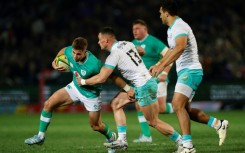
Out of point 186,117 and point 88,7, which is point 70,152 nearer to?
point 186,117

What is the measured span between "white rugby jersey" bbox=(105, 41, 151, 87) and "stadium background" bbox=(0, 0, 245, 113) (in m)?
12.2

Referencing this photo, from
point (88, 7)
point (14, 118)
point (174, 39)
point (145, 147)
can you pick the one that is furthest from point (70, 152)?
point (88, 7)

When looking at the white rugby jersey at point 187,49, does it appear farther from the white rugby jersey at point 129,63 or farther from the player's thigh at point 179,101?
the white rugby jersey at point 129,63

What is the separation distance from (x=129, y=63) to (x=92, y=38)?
15.1 metres

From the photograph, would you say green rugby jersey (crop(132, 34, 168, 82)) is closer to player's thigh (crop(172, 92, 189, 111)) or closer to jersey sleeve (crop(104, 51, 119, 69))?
jersey sleeve (crop(104, 51, 119, 69))

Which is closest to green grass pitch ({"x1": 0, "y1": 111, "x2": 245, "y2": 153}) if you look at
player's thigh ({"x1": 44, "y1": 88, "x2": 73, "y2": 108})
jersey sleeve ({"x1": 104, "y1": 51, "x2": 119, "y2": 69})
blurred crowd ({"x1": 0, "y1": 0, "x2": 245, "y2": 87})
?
player's thigh ({"x1": 44, "y1": 88, "x2": 73, "y2": 108})

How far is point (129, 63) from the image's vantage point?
35.1ft

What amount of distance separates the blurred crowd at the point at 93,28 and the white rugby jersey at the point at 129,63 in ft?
43.3

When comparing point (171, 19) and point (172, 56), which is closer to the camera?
point (172, 56)

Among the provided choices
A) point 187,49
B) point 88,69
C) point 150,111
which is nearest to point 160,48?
point 88,69

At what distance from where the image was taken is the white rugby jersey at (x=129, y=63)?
10641 mm

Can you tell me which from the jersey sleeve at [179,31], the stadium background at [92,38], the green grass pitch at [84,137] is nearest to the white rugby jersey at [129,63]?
the jersey sleeve at [179,31]

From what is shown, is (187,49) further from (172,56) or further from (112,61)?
(112,61)

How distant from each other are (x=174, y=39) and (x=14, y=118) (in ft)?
40.1
